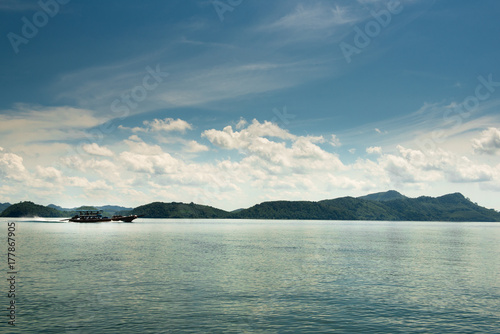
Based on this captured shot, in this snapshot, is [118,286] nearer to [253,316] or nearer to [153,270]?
[153,270]

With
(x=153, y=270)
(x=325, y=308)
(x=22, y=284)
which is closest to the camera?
(x=325, y=308)

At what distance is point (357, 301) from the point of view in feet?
158

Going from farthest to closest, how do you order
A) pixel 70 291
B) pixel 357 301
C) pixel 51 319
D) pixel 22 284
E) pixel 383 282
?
pixel 383 282 < pixel 22 284 < pixel 70 291 < pixel 357 301 < pixel 51 319

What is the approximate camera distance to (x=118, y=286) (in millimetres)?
56219

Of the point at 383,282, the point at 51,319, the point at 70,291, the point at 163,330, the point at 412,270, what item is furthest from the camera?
the point at 412,270

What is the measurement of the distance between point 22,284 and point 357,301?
1964 inches

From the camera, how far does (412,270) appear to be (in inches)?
3009

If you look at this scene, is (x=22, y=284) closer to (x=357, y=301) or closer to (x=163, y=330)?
(x=163, y=330)

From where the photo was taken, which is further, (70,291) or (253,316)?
(70,291)

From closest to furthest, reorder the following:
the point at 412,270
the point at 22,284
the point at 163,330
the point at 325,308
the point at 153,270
Answer: the point at 163,330
the point at 325,308
the point at 22,284
the point at 153,270
the point at 412,270

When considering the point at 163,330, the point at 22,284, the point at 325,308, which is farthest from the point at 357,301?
the point at 22,284

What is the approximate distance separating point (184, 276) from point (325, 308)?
2951cm

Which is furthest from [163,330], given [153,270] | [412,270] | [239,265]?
[412,270]

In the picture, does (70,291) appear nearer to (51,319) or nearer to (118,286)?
(118,286)
